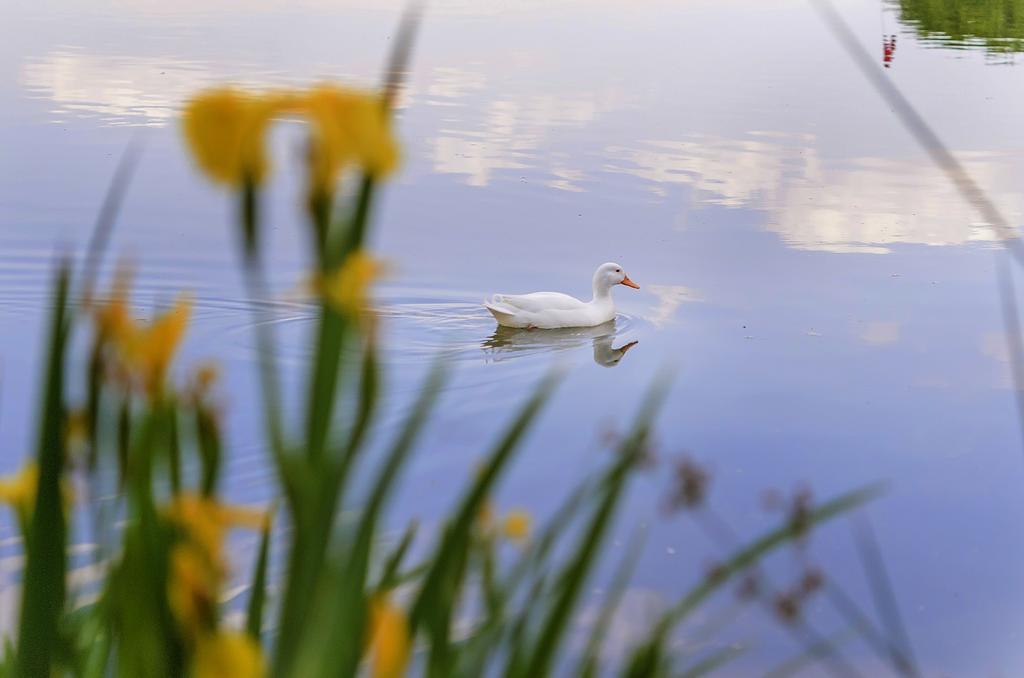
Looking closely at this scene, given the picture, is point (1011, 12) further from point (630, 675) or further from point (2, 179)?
point (630, 675)

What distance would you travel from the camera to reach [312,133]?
600 mm

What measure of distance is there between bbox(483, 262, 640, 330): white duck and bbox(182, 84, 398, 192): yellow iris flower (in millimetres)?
5648

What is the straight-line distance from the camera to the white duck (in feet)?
20.7

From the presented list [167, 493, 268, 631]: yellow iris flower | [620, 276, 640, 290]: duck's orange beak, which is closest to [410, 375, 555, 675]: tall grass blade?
[167, 493, 268, 631]: yellow iris flower

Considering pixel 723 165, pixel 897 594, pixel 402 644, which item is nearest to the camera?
pixel 402 644

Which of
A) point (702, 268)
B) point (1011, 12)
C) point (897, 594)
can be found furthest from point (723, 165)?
point (1011, 12)

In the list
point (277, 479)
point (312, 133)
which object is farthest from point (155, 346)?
point (312, 133)

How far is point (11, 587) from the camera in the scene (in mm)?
3279

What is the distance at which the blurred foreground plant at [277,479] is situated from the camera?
61 centimetres

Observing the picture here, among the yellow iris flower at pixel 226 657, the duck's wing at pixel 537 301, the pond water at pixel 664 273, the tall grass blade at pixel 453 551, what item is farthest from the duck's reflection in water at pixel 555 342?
the yellow iris flower at pixel 226 657

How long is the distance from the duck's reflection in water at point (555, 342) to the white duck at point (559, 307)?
0.13ft

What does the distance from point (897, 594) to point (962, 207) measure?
5395 mm

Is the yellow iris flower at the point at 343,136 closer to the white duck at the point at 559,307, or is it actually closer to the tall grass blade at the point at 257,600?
the tall grass blade at the point at 257,600

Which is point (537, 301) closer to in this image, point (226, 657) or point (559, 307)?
point (559, 307)
